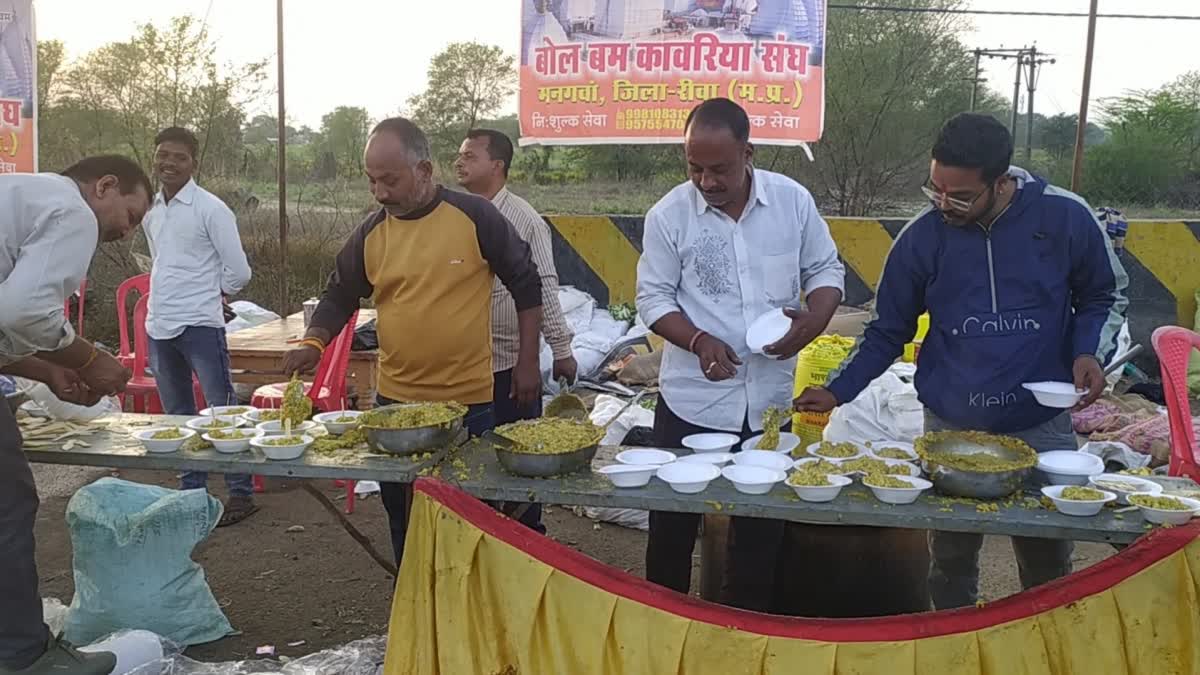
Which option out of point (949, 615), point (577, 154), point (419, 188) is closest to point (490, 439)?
A: point (419, 188)

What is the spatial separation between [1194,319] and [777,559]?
485 cm

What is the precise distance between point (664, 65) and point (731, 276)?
3812 mm

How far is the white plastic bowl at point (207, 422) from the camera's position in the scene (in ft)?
10.0

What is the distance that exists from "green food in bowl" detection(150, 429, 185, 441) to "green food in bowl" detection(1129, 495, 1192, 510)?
2.63m

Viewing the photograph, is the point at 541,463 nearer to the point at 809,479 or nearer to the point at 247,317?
the point at 809,479

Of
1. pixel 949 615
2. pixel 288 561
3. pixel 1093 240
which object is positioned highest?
pixel 1093 240

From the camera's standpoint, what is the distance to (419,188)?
125 inches

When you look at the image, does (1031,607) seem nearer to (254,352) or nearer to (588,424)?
(588,424)

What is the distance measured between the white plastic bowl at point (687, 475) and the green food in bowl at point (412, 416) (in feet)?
2.16

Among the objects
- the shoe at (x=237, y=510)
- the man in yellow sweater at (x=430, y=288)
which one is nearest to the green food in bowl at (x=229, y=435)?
the man in yellow sweater at (x=430, y=288)

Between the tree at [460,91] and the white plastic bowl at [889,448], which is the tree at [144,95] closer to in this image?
the tree at [460,91]

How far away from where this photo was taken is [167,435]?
116 inches

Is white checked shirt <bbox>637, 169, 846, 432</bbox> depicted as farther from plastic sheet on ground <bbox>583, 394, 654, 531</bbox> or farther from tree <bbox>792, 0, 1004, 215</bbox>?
tree <bbox>792, 0, 1004, 215</bbox>

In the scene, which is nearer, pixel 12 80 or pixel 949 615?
pixel 949 615
